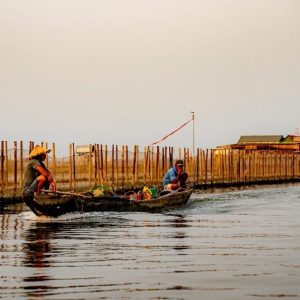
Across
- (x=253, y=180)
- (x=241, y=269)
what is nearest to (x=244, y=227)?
(x=241, y=269)

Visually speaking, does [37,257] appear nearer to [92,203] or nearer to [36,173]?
[36,173]

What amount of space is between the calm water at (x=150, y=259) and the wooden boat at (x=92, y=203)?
0.82m

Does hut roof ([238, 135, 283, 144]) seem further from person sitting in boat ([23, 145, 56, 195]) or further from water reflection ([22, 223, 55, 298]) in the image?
water reflection ([22, 223, 55, 298])

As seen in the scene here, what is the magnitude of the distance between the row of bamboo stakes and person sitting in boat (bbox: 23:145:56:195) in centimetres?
805

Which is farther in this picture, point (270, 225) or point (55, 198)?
point (55, 198)

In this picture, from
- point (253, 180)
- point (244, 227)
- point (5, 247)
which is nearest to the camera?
point (5, 247)

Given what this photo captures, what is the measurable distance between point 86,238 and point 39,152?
5.44 metres

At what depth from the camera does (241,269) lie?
34.8ft

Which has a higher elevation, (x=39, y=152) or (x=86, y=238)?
(x=39, y=152)

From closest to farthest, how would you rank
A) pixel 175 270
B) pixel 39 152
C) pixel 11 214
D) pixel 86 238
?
pixel 175 270
pixel 86 238
pixel 39 152
pixel 11 214

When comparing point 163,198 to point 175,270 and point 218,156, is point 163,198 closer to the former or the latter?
point 175,270

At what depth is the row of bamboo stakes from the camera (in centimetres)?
3325

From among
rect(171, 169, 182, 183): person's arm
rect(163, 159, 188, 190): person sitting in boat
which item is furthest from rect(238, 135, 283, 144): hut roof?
rect(171, 169, 182, 183): person's arm

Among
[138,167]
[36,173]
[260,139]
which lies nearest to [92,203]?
[36,173]
